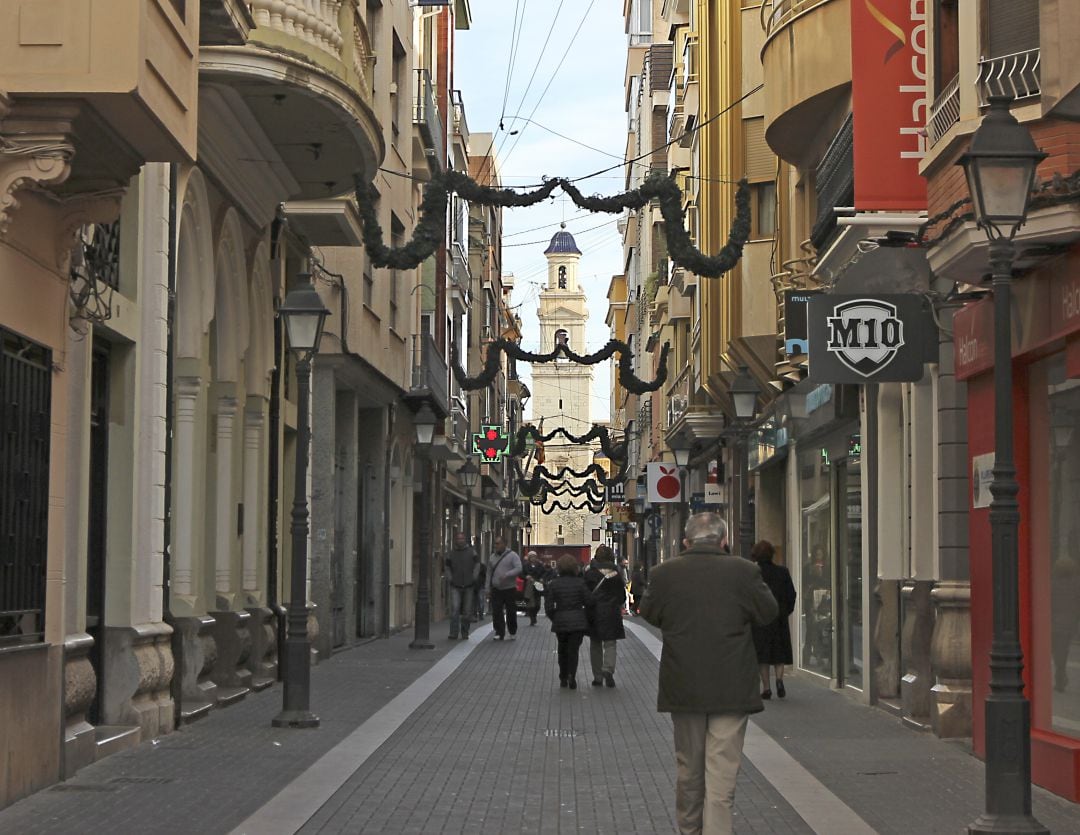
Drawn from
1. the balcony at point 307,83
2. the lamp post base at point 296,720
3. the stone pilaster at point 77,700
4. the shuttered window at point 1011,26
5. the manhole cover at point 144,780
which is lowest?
the manhole cover at point 144,780

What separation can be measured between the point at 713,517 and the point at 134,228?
23.0 feet

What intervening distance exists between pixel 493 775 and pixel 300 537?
439cm

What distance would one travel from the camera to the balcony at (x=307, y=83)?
15781 millimetres

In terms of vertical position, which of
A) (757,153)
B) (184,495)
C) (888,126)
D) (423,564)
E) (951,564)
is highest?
(757,153)

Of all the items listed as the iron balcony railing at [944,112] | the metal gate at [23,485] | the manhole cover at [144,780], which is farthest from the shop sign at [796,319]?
the metal gate at [23,485]

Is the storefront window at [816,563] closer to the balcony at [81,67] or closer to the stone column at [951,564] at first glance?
the stone column at [951,564]

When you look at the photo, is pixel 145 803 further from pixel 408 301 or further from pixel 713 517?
pixel 408 301

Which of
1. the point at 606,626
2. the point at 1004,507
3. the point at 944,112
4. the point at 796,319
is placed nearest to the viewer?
the point at 1004,507

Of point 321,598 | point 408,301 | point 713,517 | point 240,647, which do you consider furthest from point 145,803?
point 408,301

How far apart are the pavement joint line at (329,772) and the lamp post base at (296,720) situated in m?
0.23

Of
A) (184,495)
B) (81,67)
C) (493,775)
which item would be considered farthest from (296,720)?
(81,67)

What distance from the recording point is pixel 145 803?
37.2 feet

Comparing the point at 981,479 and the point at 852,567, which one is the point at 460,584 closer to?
the point at 852,567

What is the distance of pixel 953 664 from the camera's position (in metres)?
15.5
